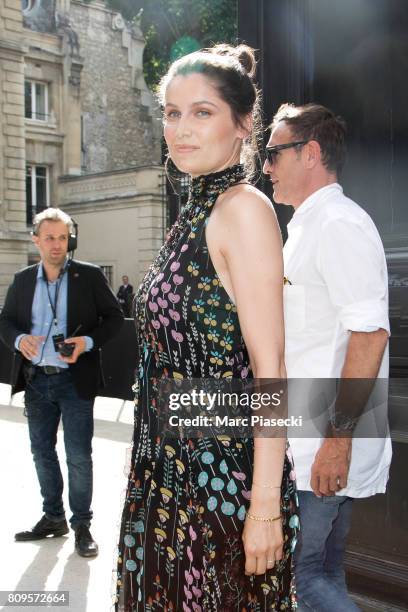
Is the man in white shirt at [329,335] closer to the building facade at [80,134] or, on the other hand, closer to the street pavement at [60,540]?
the street pavement at [60,540]

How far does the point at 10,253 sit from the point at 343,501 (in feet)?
67.8

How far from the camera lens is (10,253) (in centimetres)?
2208

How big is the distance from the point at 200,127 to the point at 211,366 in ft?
1.82

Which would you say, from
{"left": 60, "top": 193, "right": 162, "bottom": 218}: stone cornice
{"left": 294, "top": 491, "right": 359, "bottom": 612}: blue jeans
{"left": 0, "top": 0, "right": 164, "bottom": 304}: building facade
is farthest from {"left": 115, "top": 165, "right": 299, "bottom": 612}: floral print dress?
{"left": 60, "top": 193, "right": 162, "bottom": 218}: stone cornice

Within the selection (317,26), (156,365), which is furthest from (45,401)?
(156,365)

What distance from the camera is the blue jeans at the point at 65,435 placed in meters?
4.41

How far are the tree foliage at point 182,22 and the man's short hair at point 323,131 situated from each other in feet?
39.2

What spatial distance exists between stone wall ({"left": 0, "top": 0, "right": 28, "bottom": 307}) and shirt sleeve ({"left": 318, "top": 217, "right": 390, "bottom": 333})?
20411 mm

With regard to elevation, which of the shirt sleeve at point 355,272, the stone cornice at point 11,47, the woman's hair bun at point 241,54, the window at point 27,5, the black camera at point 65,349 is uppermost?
the window at point 27,5

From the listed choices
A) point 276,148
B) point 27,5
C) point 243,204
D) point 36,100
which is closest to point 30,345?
point 276,148

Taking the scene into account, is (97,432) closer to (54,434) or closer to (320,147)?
(54,434)

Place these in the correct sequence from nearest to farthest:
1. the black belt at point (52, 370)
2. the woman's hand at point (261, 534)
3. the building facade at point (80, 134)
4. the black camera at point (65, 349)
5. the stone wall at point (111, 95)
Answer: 1. the woman's hand at point (261, 534)
2. the black camera at point (65, 349)
3. the black belt at point (52, 370)
4. the building facade at point (80, 134)
5. the stone wall at point (111, 95)

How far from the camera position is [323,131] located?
254 cm

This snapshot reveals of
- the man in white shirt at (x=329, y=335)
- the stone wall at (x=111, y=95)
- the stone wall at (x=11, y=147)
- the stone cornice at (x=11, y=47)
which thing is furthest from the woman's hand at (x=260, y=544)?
the stone wall at (x=111, y=95)
